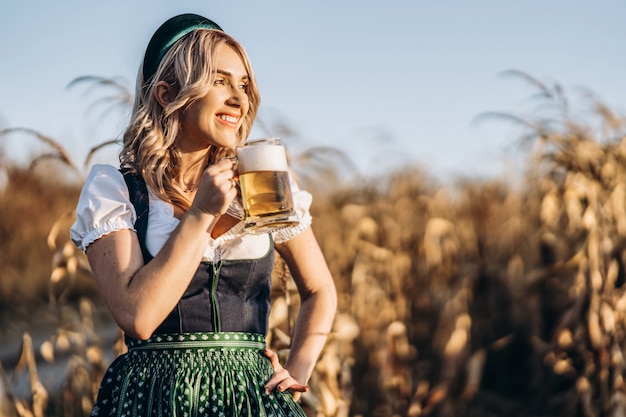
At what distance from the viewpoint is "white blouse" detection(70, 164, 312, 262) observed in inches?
66.4

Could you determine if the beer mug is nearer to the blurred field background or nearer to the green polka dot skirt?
the green polka dot skirt

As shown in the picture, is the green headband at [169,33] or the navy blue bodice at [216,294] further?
the green headband at [169,33]

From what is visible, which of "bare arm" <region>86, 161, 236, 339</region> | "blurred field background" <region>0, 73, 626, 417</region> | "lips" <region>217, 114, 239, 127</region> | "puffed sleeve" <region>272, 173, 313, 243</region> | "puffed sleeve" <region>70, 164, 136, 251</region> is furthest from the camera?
"blurred field background" <region>0, 73, 626, 417</region>

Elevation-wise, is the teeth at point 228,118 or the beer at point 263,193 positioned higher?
the teeth at point 228,118

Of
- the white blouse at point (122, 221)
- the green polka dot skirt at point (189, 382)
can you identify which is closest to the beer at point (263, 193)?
the white blouse at point (122, 221)

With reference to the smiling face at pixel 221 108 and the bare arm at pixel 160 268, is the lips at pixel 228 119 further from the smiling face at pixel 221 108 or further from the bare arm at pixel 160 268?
the bare arm at pixel 160 268

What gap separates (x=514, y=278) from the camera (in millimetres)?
4230

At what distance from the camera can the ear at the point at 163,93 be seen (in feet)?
6.05

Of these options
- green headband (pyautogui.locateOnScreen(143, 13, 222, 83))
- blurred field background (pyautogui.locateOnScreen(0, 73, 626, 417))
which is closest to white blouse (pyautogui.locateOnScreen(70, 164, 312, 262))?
green headband (pyautogui.locateOnScreen(143, 13, 222, 83))

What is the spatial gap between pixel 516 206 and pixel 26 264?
13.1 feet

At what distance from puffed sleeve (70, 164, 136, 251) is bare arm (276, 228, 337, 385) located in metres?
0.38

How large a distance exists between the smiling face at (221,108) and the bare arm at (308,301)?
0.94 ft

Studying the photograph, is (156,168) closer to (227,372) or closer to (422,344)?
(227,372)

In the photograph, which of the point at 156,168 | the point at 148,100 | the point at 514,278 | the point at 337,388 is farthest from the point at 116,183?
the point at 514,278
